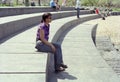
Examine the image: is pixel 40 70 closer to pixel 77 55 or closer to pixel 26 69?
pixel 26 69

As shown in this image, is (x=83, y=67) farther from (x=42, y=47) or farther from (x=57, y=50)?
(x=42, y=47)

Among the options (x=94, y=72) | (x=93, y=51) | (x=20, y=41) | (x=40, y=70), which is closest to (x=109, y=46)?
(x=93, y=51)

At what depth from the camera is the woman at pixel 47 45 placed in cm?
744

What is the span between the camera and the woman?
7.44 meters

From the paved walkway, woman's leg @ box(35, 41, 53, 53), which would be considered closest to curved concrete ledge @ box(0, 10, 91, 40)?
the paved walkway

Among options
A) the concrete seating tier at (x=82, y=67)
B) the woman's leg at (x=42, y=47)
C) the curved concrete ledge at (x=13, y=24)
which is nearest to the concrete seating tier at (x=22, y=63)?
the woman's leg at (x=42, y=47)

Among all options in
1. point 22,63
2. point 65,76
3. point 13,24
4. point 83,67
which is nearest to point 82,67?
point 83,67

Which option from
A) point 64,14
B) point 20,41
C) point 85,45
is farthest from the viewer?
point 64,14

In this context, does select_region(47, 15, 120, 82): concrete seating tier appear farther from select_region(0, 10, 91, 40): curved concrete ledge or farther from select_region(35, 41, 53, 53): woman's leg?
select_region(0, 10, 91, 40): curved concrete ledge

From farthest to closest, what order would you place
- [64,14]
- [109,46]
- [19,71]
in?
[64,14], [109,46], [19,71]

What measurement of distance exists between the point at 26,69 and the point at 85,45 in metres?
5.20

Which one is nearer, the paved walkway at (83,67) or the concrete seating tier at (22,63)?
the concrete seating tier at (22,63)

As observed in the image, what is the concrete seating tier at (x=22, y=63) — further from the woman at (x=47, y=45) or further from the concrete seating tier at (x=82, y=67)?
the concrete seating tier at (x=82, y=67)

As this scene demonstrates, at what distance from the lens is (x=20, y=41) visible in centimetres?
939
